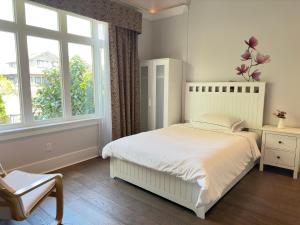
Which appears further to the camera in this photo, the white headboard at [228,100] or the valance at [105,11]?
the white headboard at [228,100]

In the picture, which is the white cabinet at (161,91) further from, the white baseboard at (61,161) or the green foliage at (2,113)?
the green foliage at (2,113)

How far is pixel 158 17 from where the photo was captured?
13.8 feet

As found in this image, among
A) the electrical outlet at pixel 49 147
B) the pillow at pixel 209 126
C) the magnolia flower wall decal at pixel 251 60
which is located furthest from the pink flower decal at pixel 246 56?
the electrical outlet at pixel 49 147

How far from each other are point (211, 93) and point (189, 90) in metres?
0.44

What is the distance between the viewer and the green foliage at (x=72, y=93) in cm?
306

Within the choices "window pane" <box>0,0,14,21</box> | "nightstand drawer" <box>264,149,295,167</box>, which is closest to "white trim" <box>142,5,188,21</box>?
"window pane" <box>0,0,14,21</box>

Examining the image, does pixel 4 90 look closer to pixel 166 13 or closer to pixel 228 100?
pixel 166 13

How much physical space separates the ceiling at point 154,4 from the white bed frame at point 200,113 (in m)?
1.49

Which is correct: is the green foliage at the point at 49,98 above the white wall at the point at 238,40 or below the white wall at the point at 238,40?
below

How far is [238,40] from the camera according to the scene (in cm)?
339

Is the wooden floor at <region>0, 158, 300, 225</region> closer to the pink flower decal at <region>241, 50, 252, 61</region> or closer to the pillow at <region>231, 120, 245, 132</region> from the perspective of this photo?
the pillow at <region>231, 120, 245, 132</region>

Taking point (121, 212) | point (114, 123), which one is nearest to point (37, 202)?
point (121, 212)

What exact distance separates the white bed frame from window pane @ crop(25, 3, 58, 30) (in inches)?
84.2

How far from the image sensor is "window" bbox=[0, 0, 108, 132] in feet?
8.83
